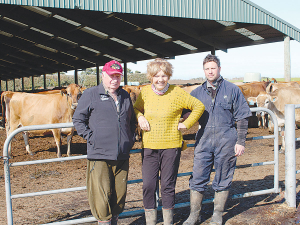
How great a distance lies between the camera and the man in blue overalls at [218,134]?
331 centimetres

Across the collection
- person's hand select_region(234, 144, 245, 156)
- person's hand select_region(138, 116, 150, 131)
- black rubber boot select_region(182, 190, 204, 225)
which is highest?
person's hand select_region(138, 116, 150, 131)

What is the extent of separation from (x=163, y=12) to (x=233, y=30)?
4.80 m

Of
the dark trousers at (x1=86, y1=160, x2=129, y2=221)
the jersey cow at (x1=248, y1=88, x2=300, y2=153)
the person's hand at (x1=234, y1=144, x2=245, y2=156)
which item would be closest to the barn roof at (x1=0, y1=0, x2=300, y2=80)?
the jersey cow at (x1=248, y1=88, x2=300, y2=153)

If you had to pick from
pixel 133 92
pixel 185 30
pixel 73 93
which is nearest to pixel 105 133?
pixel 73 93

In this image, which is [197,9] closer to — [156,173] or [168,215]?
[156,173]

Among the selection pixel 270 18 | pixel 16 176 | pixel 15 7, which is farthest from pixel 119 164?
pixel 15 7

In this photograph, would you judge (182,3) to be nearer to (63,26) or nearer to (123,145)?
(63,26)

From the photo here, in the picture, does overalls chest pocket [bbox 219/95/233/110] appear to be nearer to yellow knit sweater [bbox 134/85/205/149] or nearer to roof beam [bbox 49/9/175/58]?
yellow knit sweater [bbox 134/85/205/149]

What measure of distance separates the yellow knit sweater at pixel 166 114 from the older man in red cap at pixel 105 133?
0.22 meters

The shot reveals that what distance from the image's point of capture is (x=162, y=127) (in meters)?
3.06

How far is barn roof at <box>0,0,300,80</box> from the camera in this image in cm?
1090

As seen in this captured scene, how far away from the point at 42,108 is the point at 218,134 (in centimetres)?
604

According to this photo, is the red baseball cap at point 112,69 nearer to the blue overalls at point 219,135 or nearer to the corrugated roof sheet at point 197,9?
the blue overalls at point 219,135

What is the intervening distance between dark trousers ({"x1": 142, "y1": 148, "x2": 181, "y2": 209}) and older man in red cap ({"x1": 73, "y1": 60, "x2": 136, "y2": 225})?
267 millimetres
